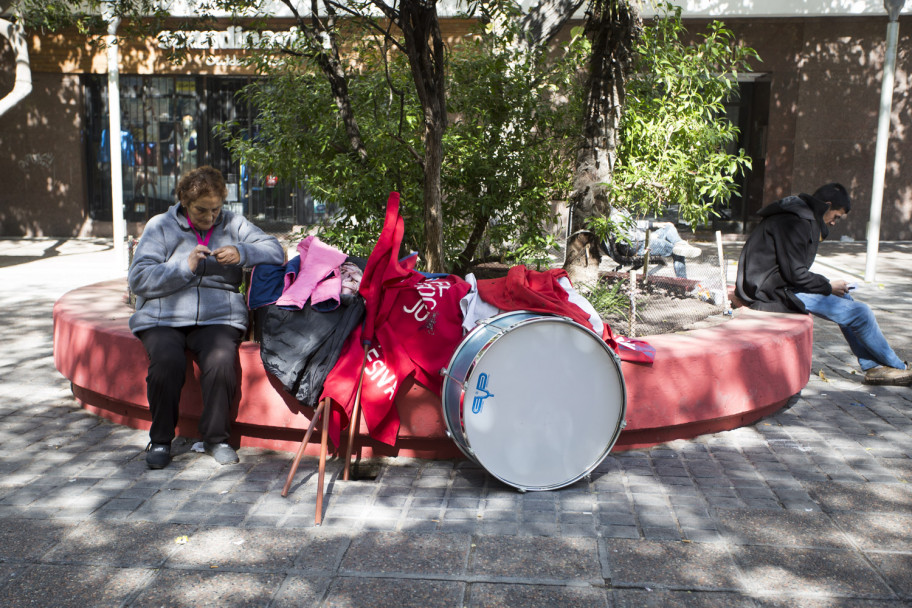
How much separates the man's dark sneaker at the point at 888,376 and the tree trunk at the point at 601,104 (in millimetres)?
2130

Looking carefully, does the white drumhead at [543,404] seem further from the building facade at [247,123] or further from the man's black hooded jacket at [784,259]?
the building facade at [247,123]

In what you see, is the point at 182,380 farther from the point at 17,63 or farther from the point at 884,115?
the point at 17,63

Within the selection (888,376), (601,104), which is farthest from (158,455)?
(888,376)

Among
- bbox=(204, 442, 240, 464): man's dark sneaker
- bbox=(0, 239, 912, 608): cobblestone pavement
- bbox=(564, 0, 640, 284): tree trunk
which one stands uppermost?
bbox=(564, 0, 640, 284): tree trunk

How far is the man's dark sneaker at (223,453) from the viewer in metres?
4.39

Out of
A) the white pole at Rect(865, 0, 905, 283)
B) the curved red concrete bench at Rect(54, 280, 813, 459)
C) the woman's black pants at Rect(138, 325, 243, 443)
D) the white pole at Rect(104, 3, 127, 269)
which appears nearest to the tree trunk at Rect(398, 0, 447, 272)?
the curved red concrete bench at Rect(54, 280, 813, 459)

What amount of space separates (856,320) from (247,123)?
43.6 ft

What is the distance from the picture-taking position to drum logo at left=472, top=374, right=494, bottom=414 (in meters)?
3.82

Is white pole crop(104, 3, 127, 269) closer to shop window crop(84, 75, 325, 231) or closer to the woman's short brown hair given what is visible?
shop window crop(84, 75, 325, 231)

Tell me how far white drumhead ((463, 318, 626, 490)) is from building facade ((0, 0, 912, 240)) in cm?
1220

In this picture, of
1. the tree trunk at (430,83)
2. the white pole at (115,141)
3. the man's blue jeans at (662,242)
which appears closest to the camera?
the tree trunk at (430,83)

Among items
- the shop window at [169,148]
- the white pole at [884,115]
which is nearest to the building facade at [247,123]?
the shop window at [169,148]

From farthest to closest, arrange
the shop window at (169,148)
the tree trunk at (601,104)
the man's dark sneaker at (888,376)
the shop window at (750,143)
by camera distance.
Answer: the shop window at (169,148) < the shop window at (750,143) < the tree trunk at (601,104) < the man's dark sneaker at (888,376)

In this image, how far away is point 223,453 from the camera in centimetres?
441
